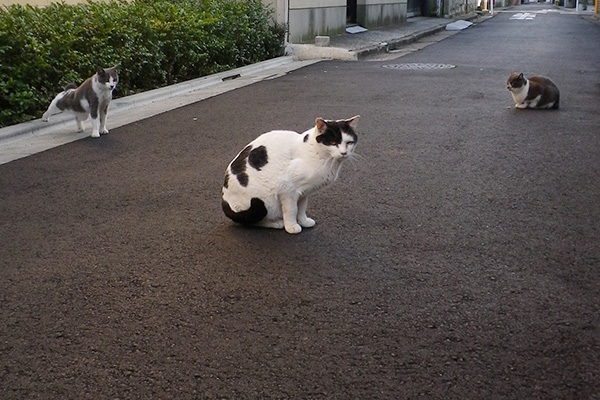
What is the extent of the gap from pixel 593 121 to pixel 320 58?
29.6 feet

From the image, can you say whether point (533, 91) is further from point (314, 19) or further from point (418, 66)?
point (314, 19)

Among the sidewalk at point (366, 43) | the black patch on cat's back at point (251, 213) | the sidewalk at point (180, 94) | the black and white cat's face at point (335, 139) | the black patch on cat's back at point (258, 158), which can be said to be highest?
the black and white cat's face at point (335, 139)

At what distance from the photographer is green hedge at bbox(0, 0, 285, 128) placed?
9.55 m

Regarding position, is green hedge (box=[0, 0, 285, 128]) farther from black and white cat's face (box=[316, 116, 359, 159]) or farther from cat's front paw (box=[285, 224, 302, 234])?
black and white cat's face (box=[316, 116, 359, 159])

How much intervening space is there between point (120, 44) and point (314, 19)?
9.99 metres

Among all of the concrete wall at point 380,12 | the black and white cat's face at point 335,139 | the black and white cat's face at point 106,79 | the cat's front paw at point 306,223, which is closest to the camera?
the black and white cat's face at point 335,139

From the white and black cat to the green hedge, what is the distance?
5518 mm

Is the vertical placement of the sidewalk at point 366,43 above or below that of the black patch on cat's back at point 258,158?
below

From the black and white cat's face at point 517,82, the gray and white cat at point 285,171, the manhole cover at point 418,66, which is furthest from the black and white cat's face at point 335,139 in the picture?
the manhole cover at point 418,66

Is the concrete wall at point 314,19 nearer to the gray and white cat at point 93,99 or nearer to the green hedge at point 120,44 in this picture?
the green hedge at point 120,44

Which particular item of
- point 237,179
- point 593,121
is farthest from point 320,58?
point 237,179

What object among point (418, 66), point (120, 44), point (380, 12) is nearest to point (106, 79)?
point (120, 44)

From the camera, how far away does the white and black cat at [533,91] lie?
1045 centimetres

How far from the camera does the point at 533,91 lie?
10.5 meters
